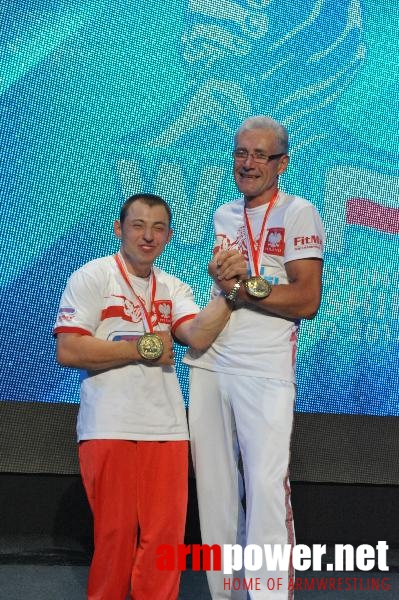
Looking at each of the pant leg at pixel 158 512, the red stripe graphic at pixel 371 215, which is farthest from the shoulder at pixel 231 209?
the red stripe graphic at pixel 371 215

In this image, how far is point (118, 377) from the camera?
2100 mm

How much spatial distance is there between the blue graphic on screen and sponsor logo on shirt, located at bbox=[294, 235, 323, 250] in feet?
3.88

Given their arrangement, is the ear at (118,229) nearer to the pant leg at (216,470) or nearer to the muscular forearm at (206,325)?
the muscular forearm at (206,325)

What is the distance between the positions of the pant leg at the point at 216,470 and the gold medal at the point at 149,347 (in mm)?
281

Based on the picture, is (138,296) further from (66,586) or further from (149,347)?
(66,586)

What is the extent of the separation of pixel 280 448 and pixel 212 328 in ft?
1.25

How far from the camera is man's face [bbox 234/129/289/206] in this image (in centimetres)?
229

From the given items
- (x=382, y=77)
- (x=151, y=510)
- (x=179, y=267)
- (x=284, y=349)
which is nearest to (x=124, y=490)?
(x=151, y=510)

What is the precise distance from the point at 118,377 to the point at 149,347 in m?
0.13

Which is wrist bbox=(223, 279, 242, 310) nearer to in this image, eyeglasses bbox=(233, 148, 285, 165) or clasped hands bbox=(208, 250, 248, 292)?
clasped hands bbox=(208, 250, 248, 292)

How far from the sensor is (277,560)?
2.06 meters

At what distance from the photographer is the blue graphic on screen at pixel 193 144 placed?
3234mm

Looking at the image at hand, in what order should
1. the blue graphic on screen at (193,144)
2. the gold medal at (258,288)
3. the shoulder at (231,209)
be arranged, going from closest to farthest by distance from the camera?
1. the gold medal at (258,288)
2. the shoulder at (231,209)
3. the blue graphic on screen at (193,144)

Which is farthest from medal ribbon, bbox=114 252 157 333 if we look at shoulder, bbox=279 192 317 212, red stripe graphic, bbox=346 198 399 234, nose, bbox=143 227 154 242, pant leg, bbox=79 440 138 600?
red stripe graphic, bbox=346 198 399 234
